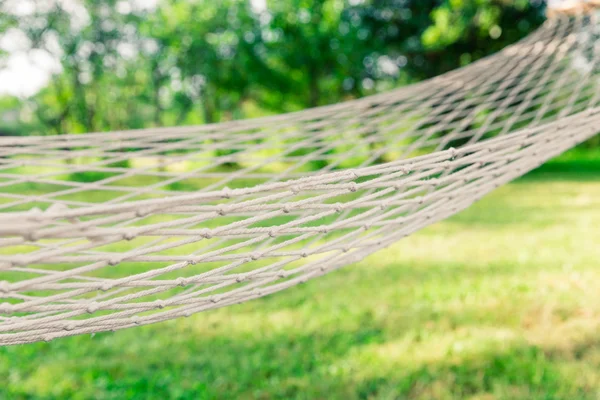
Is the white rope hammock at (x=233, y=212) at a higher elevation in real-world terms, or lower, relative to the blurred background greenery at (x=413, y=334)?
higher

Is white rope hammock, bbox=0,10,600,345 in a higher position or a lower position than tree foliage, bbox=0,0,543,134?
higher

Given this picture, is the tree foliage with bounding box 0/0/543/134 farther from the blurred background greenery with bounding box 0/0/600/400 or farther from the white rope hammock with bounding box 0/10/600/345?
the white rope hammock with bounding box 0/10/600/345

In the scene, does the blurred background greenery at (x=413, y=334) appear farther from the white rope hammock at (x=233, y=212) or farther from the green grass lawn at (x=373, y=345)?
the white rope hammock at (x=233, y=212)

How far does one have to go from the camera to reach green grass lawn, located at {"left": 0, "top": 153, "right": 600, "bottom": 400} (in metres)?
1.48

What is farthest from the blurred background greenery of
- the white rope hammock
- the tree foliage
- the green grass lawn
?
the tree foliage

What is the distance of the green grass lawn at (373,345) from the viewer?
148 centimetres

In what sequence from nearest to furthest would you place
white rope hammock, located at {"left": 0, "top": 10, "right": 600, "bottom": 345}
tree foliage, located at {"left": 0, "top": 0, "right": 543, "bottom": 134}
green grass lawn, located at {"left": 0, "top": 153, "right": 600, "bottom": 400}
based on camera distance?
white rope hammock, located at {"left": 0, "top": 10, "right": 600, "bottom": 345}
green grass lawn, located at {"left": 0, "top": 153, "right": 600, "bottom": 400}
tree foliage, located at {"left": 0, "top": 0, "right": 543, "bottom": 134}

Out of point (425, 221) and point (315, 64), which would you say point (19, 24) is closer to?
point (315, 64)

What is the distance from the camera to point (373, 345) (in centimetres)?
173

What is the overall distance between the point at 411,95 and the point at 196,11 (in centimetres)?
1132

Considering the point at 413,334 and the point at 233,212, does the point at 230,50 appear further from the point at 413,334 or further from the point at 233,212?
the point at 233,212

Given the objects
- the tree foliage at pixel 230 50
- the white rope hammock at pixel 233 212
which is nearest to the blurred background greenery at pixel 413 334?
the white rope hammock at pixel 233 212

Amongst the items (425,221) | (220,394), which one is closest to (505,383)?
(425,221)

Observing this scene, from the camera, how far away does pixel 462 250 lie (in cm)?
299
